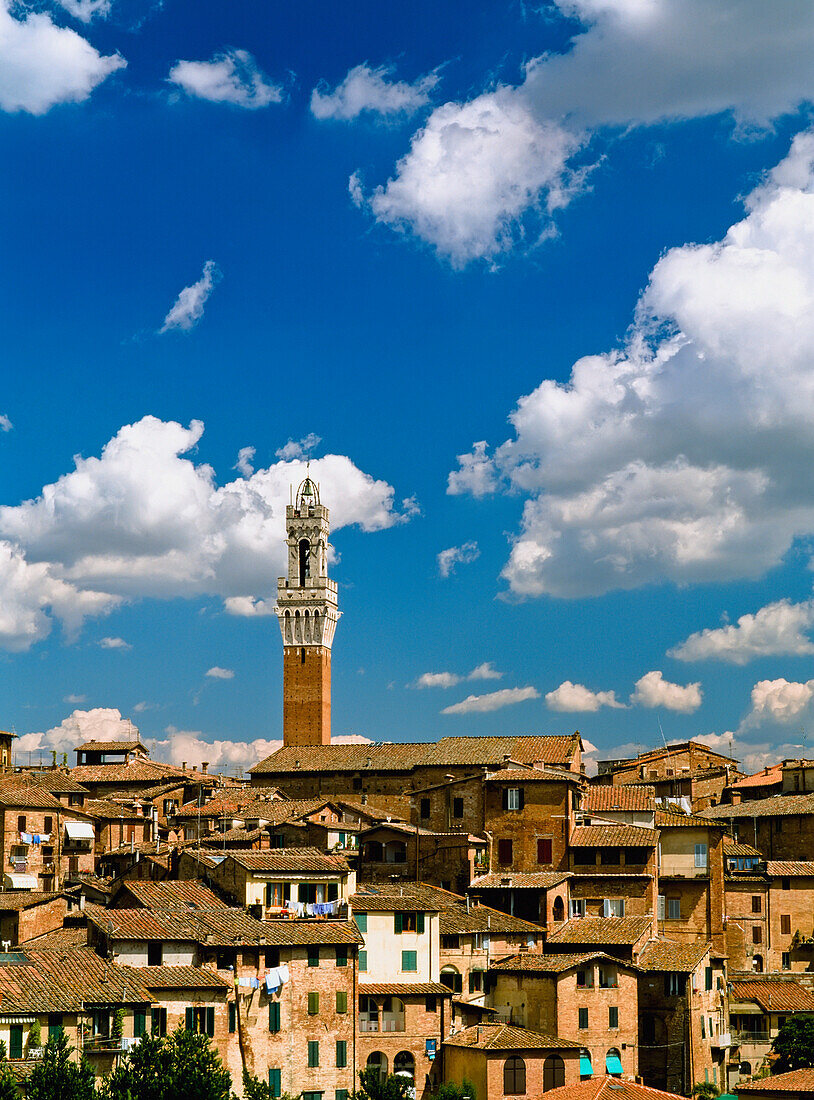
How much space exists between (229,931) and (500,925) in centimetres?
1472

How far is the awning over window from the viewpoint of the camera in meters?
79.8

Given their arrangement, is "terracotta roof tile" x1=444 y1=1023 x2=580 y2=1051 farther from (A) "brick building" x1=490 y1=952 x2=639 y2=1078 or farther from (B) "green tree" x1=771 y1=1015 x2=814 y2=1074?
(B) "green tree" x1=771 y1=1015 x2=814 y2=1074

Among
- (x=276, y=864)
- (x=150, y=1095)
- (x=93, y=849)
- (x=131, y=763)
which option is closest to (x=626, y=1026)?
(x=276, y=864)

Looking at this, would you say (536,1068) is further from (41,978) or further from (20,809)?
(20,809)

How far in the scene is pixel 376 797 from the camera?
331 ft

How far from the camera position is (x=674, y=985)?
213ft

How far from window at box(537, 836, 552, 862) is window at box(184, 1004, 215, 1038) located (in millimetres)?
24519

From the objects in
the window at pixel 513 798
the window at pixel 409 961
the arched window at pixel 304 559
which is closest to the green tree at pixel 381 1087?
the window at pixel 409 961

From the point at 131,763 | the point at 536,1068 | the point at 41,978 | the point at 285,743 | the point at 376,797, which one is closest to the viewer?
the point at 41,978

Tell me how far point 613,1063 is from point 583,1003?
2.69 m

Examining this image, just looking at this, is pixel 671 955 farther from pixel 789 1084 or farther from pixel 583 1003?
pixel 789 1084

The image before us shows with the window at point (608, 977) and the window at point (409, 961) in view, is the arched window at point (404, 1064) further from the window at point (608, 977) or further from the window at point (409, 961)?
the window at point (608, 977)

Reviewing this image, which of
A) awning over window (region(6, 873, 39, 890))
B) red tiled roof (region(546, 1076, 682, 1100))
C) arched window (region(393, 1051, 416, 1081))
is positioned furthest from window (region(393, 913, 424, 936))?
awning over window (region(6, 873, 39, 890))

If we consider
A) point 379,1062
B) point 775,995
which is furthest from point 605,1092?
point 775,995
